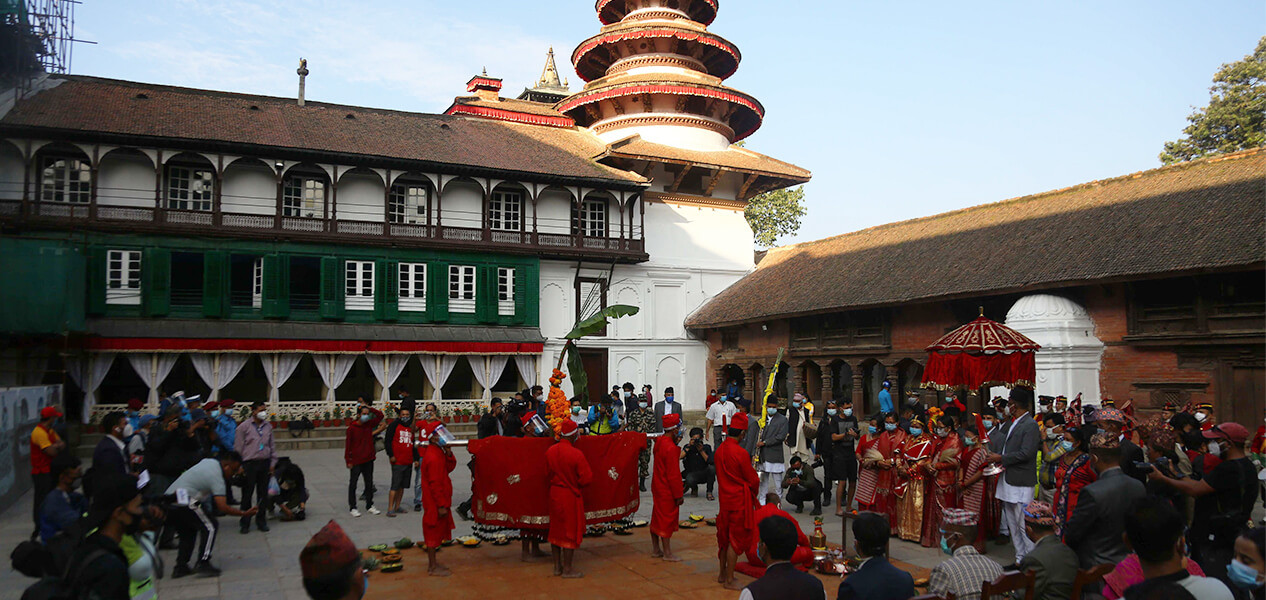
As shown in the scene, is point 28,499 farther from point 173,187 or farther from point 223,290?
point 173,187

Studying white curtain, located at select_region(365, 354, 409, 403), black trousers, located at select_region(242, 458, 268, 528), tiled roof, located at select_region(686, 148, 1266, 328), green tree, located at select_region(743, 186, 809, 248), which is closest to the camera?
black trousers, located at select_region(242, 458, 268, 528)

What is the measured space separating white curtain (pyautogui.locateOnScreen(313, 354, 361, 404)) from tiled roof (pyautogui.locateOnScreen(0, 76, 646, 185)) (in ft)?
21.5

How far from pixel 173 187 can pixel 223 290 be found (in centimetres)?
376

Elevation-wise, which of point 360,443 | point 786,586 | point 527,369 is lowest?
point 360,443

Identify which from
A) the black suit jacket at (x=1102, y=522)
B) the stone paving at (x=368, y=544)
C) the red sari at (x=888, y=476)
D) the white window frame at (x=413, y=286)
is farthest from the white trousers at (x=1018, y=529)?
the white window frame at (x=413, y=286)

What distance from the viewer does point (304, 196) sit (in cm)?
2612

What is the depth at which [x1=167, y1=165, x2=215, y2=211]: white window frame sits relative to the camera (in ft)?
80.4

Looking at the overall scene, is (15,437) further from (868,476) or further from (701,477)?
(868,476)

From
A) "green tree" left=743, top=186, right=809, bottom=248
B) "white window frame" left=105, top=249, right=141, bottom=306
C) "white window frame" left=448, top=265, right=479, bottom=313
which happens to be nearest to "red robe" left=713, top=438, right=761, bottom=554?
"white window frame" left=448, top=265, right=479, bottom=313

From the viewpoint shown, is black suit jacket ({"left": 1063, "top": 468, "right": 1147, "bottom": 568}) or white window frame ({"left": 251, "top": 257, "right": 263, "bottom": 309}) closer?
black suit jacket ({"left": 1063, "top": 468, "right": 1147, "bottom": 568})

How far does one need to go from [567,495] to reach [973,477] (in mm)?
4963

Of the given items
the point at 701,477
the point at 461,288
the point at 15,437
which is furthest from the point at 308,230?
the point at 701,477

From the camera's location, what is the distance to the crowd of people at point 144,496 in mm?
4387

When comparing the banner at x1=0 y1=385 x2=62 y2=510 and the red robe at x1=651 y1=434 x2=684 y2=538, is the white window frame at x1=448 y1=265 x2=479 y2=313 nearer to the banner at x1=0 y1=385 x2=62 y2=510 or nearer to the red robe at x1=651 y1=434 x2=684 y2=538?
the banner at x1=0 y1=385 x2=62 y2=510
